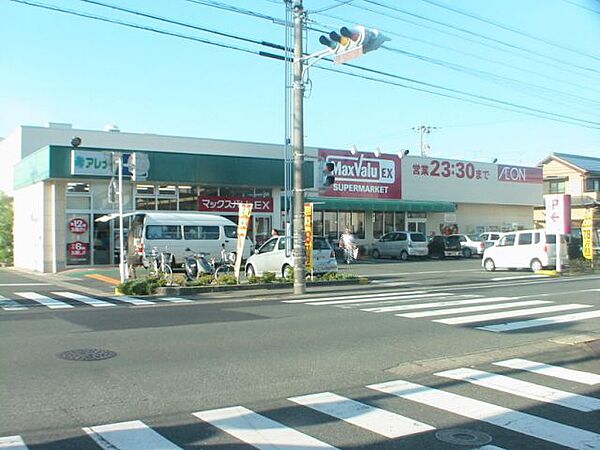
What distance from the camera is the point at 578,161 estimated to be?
184 ft

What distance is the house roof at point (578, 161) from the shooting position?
5390 cm

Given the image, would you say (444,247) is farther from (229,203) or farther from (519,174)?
(229,203)

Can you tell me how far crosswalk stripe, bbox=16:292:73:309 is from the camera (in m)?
14.4

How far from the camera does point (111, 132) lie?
30562 millimetres

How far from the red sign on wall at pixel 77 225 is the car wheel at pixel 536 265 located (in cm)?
1892

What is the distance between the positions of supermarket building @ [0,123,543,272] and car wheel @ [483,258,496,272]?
8277 millimetres

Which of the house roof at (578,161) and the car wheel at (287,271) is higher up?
the house roof at (578,161)

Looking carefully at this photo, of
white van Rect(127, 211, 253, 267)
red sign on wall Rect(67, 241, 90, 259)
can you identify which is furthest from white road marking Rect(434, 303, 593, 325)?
red sign on wall Rect(67, 241, 90, 259)

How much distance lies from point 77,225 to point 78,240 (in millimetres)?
663

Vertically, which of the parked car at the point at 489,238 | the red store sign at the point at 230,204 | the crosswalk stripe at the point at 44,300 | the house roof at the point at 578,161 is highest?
the house roof at the point at 578,161

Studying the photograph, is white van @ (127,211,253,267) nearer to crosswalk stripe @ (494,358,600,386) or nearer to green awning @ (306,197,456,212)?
green awning @ (306,197,456,212)

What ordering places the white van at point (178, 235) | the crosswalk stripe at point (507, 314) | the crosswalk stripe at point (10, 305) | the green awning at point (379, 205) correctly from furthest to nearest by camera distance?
→ the green awning at point (379, 205)
the white van at point (178, 235)
the crosswalk stripe at point (10, 305)
the crosswalk stripe at point (507, 314)

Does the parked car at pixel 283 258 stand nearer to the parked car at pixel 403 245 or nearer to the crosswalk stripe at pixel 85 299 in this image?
the crosswalk stripe at pixel 85 299

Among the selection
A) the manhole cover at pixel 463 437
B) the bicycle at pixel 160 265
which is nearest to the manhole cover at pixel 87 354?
the manhole cover at pixel 463 437
